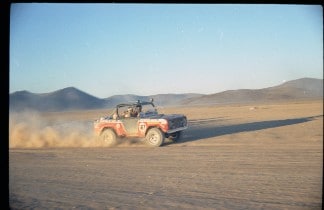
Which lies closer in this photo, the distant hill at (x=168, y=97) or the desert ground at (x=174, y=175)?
the desert ground at (x=174, y=175)

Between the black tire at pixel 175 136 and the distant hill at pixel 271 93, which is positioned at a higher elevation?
the distant hill at pixel 271 93

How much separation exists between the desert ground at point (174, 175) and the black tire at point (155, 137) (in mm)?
350

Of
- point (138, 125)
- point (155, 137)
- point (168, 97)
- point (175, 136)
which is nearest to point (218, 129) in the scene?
point (175, 136)

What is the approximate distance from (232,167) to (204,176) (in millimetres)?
1076

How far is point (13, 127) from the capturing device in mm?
17859

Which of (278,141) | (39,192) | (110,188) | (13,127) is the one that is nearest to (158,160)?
(110,188)

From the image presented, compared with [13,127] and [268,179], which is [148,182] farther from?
[13,127]

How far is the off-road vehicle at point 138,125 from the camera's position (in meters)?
13.1

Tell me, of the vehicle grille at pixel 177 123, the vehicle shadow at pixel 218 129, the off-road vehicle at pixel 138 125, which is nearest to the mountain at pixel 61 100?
the vehicle shadow at pixel 218 129

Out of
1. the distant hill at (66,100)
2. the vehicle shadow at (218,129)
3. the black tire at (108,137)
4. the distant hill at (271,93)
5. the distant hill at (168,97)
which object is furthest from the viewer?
the distant hill at (271,93)

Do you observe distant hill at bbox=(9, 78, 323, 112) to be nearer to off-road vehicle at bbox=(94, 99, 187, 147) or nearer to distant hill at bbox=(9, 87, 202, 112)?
distant hill at bbox=(9, 87, 202, 112)

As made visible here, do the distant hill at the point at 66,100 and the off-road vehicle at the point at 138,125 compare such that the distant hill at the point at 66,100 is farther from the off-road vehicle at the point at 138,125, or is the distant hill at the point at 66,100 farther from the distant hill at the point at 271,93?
the off-road vehicle at the point at 138,125

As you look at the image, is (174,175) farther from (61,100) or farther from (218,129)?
(61,100)

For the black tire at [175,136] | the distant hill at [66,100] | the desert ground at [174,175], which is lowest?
the desert ground at [174,175]
